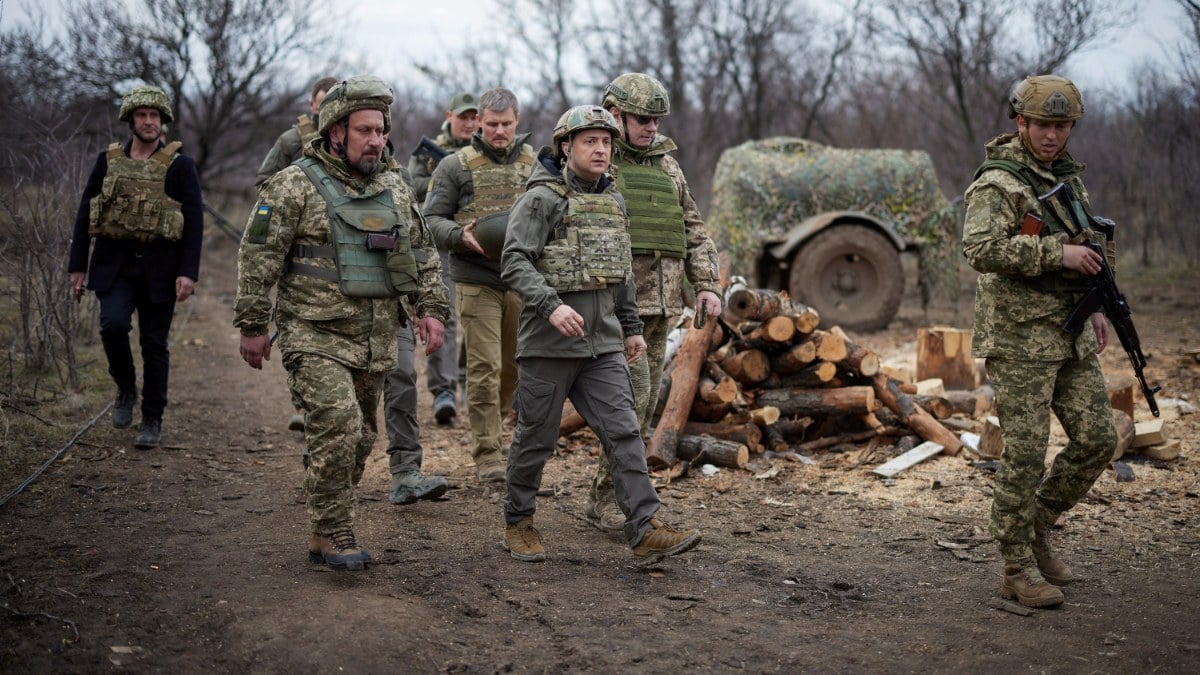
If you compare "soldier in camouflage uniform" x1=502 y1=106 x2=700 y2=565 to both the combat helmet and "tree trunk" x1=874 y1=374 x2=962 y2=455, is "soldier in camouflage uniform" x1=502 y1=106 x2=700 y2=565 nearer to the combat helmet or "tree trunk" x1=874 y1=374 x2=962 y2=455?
the combat helmet

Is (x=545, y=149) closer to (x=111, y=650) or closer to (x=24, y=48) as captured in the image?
(x=111, y=650)

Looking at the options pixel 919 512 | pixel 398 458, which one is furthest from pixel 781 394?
pixel 398 458

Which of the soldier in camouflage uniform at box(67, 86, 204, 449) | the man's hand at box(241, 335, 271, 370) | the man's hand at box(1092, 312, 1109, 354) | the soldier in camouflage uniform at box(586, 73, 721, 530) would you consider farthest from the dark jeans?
the man's hand at box(1092, 312, 1109, 354)

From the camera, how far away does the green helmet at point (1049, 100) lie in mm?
4301

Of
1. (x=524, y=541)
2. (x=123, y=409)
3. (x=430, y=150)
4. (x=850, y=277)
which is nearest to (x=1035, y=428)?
(x=524, y=541)

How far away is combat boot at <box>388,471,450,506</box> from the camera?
6.00 metres

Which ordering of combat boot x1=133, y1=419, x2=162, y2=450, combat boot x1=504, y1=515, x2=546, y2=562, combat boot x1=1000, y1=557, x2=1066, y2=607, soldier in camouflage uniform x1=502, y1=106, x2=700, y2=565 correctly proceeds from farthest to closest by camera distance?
combat boot x1=133, y1=419, x2=162, y2=450 → combat boot x1=504, y1=515, x2=546, y2=562 → soldier in camouflage uniform x1=502, y1=106, x2=700, y2=565 → combat boot x1=1000, y1=557, x2=1066, y2=607

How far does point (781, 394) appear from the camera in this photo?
7570 millimetres

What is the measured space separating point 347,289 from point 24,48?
1211 centimetres

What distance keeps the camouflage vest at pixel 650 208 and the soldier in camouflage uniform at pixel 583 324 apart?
0.43 m

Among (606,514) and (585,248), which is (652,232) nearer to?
(585,248)

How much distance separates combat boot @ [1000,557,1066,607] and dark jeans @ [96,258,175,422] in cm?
515

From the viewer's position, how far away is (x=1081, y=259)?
13.8 feet

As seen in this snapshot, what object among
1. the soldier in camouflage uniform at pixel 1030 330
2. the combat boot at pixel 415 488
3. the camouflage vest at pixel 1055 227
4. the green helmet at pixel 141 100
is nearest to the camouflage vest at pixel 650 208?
the soldier in camouflage uniform at pixel 1030 330
